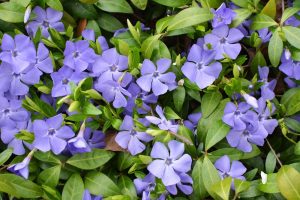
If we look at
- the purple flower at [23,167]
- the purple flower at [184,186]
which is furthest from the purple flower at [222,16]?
the purple flower at [23,167]

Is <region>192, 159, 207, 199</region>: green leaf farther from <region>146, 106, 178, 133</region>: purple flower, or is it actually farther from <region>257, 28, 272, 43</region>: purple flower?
<region>257, 28, 272, 43</region>: purple flower

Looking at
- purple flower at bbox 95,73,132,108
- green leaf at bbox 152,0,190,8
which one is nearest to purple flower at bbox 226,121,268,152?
purple flower at bbox 95,73,132,108

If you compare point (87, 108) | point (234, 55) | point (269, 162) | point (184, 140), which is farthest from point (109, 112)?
point (269, 162)

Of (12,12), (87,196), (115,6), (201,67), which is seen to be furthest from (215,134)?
(12,12)

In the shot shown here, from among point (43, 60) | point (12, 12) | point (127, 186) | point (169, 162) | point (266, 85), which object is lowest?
point (127, 186)

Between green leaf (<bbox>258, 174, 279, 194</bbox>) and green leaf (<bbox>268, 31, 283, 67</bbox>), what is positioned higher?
green leaf (<bbox>268, 31, 283, 67</bbox>)

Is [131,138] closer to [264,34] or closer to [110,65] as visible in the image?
[110,65]
